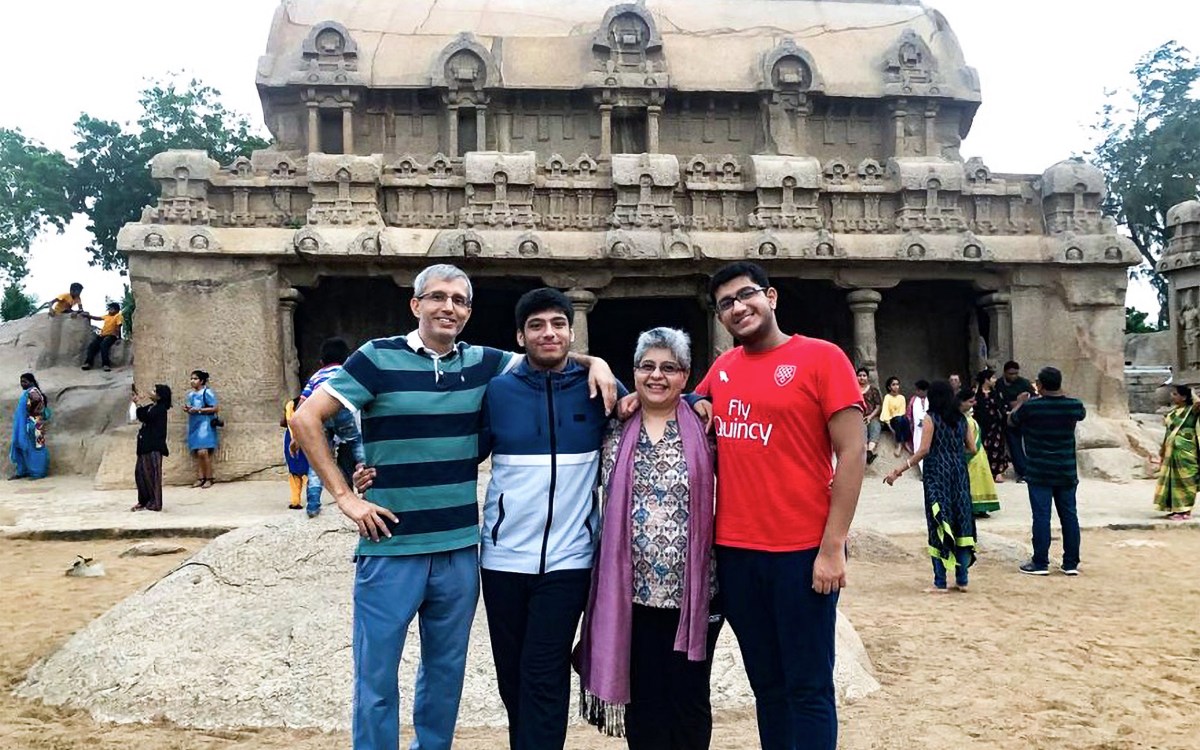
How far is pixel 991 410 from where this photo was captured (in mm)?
11273

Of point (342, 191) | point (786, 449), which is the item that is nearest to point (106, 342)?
point (342, 191)

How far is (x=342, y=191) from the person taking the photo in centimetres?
1201

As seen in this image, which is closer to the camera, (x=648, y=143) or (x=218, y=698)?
(x=218, y=698)

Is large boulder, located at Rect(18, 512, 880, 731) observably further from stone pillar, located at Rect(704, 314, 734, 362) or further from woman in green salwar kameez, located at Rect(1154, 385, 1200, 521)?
stone pillar, located at Rect(704, 314, 734, 362)

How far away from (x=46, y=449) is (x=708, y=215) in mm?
10507

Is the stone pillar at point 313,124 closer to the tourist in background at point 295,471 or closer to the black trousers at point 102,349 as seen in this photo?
the black trousers at point 102,349

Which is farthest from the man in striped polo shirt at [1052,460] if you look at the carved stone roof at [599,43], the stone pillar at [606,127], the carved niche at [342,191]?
the carved stone roof at [599,43]

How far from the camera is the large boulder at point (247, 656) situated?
4.09m

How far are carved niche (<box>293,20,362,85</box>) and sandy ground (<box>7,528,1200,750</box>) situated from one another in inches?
357

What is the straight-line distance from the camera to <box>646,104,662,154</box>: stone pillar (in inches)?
580

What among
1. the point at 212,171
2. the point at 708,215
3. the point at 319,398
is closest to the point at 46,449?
the point at 212,171

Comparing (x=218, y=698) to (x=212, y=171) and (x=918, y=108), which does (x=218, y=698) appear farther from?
(x=918, y=108)

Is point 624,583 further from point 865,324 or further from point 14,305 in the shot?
point 14,305

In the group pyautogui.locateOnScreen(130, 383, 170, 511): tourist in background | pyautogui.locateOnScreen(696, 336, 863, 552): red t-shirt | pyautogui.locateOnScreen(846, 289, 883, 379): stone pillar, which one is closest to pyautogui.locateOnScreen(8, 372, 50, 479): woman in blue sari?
pyautogui.locateOnScreen(130, 383, 170, 511): tourist in background
